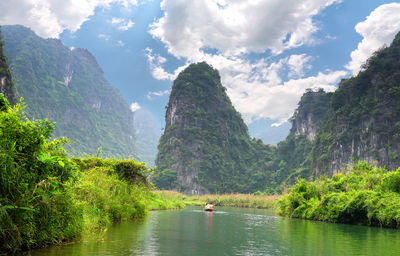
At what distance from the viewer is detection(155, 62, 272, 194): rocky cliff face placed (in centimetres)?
10156

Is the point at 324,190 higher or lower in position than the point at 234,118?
lower

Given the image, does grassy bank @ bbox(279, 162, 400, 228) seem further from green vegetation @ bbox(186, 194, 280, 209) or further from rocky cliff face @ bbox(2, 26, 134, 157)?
rocky cliff face @ bbox(2, 26, 134, 157)

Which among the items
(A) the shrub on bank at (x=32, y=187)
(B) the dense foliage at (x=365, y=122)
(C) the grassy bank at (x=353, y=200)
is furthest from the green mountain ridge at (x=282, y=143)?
(A) the shrub on bank at (x=32, y=187)

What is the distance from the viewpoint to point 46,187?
7.75 metres

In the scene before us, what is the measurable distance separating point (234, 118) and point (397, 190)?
330 feet

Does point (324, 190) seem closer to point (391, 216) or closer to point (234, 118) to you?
point (391, 216)

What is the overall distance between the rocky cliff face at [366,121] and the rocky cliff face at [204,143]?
2876 centimetres

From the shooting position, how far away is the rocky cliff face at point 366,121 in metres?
64.8

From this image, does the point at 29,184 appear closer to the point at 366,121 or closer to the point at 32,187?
the point at 32,187

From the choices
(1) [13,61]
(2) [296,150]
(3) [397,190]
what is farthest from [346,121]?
(1) [13,61]

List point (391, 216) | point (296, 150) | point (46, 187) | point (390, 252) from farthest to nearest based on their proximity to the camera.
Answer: point (296, 150)
point (391, 216)
point (390, 252)
point (46, 187)

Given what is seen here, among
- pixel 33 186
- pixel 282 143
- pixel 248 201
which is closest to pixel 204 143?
pixel 282 143

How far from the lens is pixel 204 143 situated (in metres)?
108

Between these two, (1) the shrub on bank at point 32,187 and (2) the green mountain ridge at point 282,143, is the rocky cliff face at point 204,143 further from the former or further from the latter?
(1) the shrub on bank at point 32,187
